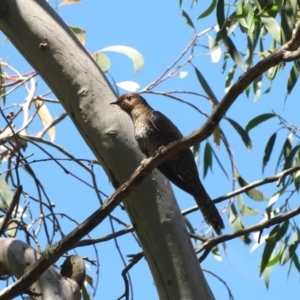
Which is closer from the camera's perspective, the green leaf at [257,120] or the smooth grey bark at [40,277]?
the smooth grey bark at [40,277]

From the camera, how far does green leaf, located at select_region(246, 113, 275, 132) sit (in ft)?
14.3

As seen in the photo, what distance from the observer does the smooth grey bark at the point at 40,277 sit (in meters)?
2.68

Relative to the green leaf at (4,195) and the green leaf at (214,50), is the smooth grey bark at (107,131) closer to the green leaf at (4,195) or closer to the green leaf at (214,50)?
the green leaf at (4,195)

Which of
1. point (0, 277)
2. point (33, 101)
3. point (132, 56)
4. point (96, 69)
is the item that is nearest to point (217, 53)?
point (132, 56)

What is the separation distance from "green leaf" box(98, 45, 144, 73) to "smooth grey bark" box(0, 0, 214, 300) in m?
1.25

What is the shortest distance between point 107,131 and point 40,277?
0.56 meters

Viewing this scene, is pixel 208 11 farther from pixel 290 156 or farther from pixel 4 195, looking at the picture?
pixel 4 195

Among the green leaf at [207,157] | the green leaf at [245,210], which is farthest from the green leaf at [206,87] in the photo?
the green leaf at [245,210]

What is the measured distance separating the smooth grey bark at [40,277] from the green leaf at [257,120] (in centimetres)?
195

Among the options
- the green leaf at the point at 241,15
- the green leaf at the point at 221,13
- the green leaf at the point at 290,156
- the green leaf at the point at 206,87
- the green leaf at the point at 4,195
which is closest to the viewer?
the green leaf at the point at 221,13

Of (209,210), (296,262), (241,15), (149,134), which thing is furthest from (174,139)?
(296,262)

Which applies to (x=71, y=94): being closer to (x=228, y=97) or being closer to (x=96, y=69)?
(x=96, y=69)

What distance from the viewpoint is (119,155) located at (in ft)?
8.75

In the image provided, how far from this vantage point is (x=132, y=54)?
418 cm
